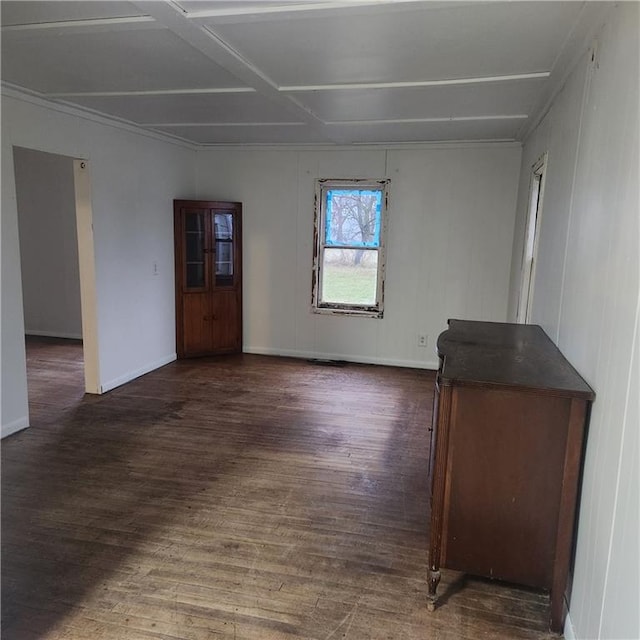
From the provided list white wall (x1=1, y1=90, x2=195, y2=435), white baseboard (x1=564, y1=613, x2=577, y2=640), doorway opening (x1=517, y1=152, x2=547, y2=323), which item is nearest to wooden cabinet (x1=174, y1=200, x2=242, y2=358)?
white wall (x1=1, y1=90, x2=195, y2=435)

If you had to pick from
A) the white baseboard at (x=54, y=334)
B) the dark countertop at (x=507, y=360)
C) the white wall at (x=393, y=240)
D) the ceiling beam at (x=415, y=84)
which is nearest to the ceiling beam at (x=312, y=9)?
the ceiling beam at (x=415, y=84)

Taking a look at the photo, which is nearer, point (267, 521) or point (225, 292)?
point (267, 521)

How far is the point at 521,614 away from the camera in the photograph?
2010 mm

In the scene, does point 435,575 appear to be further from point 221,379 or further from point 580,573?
point 221,379

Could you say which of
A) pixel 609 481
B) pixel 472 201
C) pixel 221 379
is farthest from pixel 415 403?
pixel 609 481

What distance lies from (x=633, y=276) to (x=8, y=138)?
382 centimetres

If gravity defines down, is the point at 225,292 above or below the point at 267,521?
above

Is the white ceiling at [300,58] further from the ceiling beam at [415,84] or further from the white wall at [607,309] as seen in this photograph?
the white wall at [607,309]

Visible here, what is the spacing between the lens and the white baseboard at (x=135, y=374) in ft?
15.1

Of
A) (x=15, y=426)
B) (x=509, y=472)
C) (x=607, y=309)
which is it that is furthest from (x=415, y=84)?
(x=15, y=426)

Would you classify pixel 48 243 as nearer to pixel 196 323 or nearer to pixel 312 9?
pixel 196 323

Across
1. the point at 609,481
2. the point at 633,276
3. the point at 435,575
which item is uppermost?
the point at 633,276

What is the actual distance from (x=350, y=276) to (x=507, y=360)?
3689mm

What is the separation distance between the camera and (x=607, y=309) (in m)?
1.67
